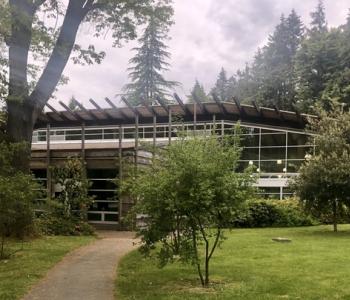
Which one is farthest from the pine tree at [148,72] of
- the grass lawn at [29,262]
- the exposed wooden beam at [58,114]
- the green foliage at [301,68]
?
the grass lawn at [29,262]

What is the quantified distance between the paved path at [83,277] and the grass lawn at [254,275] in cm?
30

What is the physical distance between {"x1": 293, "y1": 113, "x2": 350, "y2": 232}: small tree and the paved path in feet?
25.9

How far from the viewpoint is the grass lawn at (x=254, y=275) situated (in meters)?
8.66

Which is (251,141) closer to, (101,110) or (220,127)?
(220,127)

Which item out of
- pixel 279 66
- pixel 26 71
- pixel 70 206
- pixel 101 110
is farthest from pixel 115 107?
pixel 279 66

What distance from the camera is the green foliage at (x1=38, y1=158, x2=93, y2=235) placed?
2045 cm

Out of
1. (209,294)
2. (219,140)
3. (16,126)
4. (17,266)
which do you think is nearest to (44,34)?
(16,126)

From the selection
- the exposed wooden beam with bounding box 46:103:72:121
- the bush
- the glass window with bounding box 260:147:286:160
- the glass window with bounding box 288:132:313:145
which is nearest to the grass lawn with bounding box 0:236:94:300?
the bush

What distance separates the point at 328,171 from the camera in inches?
766

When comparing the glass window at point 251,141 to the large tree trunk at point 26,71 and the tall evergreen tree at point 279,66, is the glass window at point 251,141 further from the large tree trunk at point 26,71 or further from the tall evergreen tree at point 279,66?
the tall evergreen tree at point 279,66

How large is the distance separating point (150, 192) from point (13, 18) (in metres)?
8.98

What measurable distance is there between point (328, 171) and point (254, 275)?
10.1m

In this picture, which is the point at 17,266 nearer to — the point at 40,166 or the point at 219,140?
the point at 219,140

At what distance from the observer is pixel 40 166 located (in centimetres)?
2580
